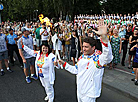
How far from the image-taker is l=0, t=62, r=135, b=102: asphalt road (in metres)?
4.41

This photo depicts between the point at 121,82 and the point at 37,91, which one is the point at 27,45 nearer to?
the point at 37,91

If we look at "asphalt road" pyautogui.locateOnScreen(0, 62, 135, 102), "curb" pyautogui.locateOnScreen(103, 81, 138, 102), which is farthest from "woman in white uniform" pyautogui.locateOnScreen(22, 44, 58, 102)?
"curb" pyautogui.locateOnScreen(103, 81, 138, 102)

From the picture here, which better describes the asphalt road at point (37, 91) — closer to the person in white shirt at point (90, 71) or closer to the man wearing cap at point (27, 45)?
the man wearing cap at point (27, 45)

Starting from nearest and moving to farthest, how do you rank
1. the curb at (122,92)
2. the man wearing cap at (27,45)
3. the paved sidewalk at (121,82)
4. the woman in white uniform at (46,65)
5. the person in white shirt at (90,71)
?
the person in white shirt at (90,71)
the woman in white uniform at (46,65)
the curb at (122,92)
the paved sidewalk at (121,82)
the man wearing cap at (27,45)

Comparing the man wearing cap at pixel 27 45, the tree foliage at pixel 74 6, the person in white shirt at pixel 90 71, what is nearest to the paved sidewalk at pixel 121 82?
the person in white shirt at pixel 90 71

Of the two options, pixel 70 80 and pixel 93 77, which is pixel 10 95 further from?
pixel 93 77

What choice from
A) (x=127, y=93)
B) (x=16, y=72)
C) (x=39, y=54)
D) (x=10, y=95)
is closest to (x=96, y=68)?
(x=39, y=54)

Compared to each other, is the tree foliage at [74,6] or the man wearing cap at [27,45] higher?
the tree foliage at [74,6]

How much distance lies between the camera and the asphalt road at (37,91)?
441cm

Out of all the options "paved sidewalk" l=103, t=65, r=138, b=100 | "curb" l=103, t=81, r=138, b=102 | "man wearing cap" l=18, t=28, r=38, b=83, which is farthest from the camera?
"man wearing cap" l=18, t=28, r=38, b=83

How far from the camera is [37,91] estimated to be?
492cm

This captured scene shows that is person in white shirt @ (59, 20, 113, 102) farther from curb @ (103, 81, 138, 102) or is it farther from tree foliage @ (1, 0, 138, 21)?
tree foliage @ (1, 0, 138, 21)

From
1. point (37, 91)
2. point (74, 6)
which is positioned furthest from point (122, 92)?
point (74, 6)

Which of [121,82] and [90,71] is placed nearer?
[90,71]
